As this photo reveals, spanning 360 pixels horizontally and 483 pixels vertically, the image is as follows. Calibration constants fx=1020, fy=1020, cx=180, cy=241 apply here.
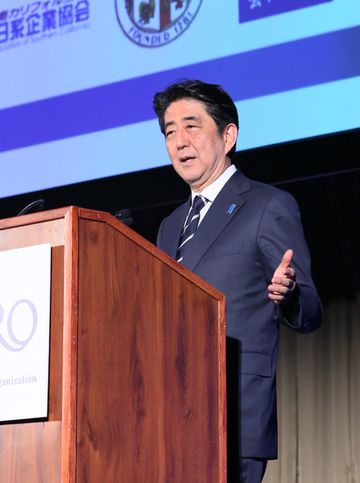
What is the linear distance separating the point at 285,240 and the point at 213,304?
28 cm

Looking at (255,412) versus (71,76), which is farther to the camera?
(71,76)

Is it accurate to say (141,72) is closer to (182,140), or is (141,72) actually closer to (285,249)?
(182,140)

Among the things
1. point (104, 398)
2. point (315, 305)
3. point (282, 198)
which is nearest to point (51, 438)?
point (104, 398)

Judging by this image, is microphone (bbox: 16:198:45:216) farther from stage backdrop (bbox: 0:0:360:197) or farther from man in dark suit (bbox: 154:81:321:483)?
stage backdrop (bbox: 0:0:360:197)

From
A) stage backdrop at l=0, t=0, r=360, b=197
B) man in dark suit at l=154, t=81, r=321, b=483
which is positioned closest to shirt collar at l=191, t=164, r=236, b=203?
man in dark suit at l=154, t=81, r=321, b=483

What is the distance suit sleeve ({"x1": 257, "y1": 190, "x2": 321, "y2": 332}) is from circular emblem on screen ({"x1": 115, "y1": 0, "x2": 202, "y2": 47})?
128 cm

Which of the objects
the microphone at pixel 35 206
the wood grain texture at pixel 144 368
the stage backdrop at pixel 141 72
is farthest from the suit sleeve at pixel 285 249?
the stage backdrop at pixel 141 72

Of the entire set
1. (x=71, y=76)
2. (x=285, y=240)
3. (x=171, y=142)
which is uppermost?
(x=71, y=76)

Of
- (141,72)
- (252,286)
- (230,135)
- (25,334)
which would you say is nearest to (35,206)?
(25,334)

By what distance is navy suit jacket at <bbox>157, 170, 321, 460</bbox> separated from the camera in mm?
2107

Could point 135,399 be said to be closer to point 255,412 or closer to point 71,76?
point 255,412

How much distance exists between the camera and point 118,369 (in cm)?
174

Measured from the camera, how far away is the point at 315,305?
2.11m

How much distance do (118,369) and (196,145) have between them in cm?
84
